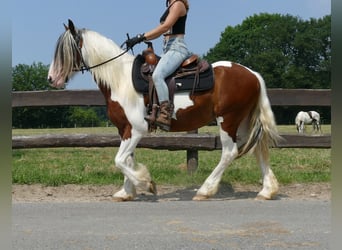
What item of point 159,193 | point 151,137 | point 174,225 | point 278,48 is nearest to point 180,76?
point 159,193

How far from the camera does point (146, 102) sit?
6.38 meters

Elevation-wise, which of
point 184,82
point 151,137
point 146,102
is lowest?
point 151,137

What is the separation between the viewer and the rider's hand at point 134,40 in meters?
6.35

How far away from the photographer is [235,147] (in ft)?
21.6

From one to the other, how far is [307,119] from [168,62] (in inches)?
1036

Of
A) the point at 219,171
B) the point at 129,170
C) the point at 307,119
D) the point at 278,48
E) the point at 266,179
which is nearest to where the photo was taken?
the point at 129,170

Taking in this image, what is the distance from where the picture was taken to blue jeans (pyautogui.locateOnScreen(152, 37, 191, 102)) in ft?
20.3

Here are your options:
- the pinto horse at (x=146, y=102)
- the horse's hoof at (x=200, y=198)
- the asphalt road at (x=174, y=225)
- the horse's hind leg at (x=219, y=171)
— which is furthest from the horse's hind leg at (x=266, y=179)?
the horse's hoof at (x=200, y=198)

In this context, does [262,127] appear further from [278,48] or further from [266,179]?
[278,48]

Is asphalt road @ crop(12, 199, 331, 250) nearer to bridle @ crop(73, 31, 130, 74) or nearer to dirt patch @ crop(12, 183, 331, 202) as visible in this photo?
dirt patch @ crop(12, 183, 331, 202)

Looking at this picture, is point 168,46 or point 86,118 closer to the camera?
point 168,46

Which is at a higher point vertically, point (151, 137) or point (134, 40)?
point (134, 40)

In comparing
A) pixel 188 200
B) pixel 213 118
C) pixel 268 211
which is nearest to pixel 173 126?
pixel 213 118

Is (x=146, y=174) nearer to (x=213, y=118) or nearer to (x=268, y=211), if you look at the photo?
(x=213, y=118)
